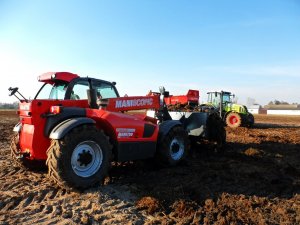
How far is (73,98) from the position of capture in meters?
6.90

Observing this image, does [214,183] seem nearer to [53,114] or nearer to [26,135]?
[53,114]

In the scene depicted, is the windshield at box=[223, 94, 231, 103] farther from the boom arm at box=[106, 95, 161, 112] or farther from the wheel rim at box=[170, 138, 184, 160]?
the wheel rim at box=[170, 138, 184, 160]

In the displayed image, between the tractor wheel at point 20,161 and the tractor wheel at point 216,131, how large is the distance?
5055 mm

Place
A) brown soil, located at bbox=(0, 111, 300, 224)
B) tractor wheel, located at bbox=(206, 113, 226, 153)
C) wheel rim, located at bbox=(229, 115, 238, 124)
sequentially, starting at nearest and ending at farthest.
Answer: brown soil, located at bbox=(0, 111, 300, 224) → tractor wheel, located at bbox=(206, 113, 226, 153) → wheel rim, located at bbox=(229, 115, 238, 124)

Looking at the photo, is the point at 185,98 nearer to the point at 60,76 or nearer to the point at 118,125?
the point at 60,76

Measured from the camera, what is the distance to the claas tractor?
561 centimetres

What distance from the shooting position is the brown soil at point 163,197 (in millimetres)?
4781

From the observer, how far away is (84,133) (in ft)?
18.9

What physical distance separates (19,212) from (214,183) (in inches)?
138

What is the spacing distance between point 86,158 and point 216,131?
543 centimetres

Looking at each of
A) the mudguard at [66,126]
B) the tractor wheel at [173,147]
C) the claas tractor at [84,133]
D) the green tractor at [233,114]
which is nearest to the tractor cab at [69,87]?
the claas tractor at [84,133]

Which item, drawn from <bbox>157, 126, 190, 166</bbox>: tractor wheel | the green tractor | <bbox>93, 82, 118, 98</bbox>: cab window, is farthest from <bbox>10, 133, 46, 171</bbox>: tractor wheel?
the green tractor

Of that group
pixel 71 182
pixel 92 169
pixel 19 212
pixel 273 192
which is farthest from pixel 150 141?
pixel 19 212

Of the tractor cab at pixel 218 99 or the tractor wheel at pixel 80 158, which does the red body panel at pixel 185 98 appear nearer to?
the tractor cab at pixel 218 99
